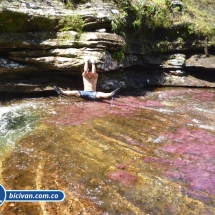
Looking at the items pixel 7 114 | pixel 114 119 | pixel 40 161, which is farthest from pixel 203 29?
pixel 40 161

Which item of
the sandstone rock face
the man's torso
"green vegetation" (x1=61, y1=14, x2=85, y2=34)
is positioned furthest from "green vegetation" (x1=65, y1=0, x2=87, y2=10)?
the man's torso

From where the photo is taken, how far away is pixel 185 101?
1080 centimetres

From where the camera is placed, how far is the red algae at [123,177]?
15.5ft

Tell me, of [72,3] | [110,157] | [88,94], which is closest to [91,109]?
[88,94]

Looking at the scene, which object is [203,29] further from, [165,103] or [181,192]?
[181,192]

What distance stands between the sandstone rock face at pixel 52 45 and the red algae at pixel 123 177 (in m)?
6.13

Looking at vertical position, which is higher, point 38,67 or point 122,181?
point 38,67

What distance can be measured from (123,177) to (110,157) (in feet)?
2.71

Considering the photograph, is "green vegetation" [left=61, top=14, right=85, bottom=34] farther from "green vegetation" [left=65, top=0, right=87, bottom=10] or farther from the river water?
the river water

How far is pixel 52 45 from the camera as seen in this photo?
1005 centimetres

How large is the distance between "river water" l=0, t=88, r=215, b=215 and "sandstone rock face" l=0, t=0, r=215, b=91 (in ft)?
5.00

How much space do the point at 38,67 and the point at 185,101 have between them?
20.8ft

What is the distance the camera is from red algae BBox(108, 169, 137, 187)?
473cm

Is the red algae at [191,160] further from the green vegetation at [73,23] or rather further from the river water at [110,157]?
the green vegetation at [73,23]
